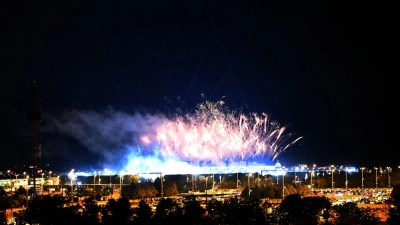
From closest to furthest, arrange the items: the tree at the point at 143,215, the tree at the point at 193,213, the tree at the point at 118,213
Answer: the tree at the point at 193,213
the tree at the point at 143,215
the tree at the point at 118,213

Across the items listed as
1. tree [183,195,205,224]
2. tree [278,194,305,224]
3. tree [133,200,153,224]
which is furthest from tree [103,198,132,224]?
tree [278,194,305,224]

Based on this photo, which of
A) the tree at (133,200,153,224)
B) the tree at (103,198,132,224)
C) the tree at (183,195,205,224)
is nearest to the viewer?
the tree at (183,195,205,224)

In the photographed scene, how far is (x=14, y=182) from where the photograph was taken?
2023 inches

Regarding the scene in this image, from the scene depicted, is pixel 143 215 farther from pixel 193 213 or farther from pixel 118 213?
pixel 193 213

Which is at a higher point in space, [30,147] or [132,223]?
[30,147]

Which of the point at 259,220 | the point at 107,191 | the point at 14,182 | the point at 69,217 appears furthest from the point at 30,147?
the point at 14,182

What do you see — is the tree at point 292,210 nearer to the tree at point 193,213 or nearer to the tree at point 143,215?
the tree at point 193,213

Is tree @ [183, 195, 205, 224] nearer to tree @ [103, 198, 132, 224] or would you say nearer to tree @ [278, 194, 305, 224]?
tree @ [103, 198, 132, 224]

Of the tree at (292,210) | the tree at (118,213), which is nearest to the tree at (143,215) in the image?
the tree at (118,213)

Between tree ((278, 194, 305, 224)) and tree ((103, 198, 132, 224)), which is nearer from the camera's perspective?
tree ((278, 194, 305, 224))

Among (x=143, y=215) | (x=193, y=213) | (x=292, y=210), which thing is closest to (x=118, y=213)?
(x=143, y=215)

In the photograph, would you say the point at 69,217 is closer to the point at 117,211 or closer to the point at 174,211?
the point at 117,211

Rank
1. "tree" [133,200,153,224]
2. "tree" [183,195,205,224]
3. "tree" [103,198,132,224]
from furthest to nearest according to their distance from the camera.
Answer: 1. "tree" [103,198,132,224]
2. "tree" [133,200,153,224]
3. "tree" [183,195,205,224]

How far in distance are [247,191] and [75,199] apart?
34.4ft
